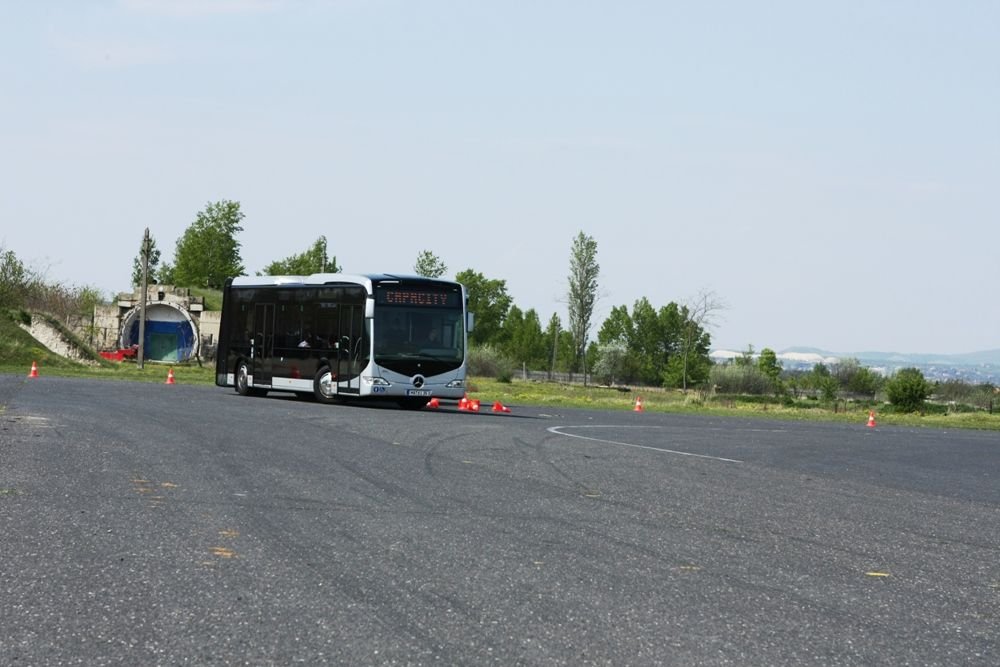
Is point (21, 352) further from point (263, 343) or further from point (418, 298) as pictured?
point (418, 298)

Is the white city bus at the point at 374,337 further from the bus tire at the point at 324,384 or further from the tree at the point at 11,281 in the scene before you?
the tree at the point at 11,281

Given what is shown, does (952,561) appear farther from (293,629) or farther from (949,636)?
(293,629)

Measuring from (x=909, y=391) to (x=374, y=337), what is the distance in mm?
42495

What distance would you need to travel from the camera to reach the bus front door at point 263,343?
→ 3497cm

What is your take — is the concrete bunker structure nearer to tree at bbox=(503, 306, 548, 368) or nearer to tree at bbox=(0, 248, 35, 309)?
tree at bbox=(0, 248, 35, 309)

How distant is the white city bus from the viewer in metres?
31.3

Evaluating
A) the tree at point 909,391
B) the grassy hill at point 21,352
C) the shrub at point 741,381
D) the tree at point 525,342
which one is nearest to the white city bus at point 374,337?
the grassy hill at point 21,352

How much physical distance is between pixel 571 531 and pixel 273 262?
122 meters

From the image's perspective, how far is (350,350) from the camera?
31.8 meters

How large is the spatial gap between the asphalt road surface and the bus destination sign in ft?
42.9

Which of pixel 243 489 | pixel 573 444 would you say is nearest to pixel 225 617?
pixel 243 489

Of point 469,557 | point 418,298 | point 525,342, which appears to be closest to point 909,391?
point 418,298

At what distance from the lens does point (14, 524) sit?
31.7 ft

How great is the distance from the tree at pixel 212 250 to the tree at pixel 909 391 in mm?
57321
